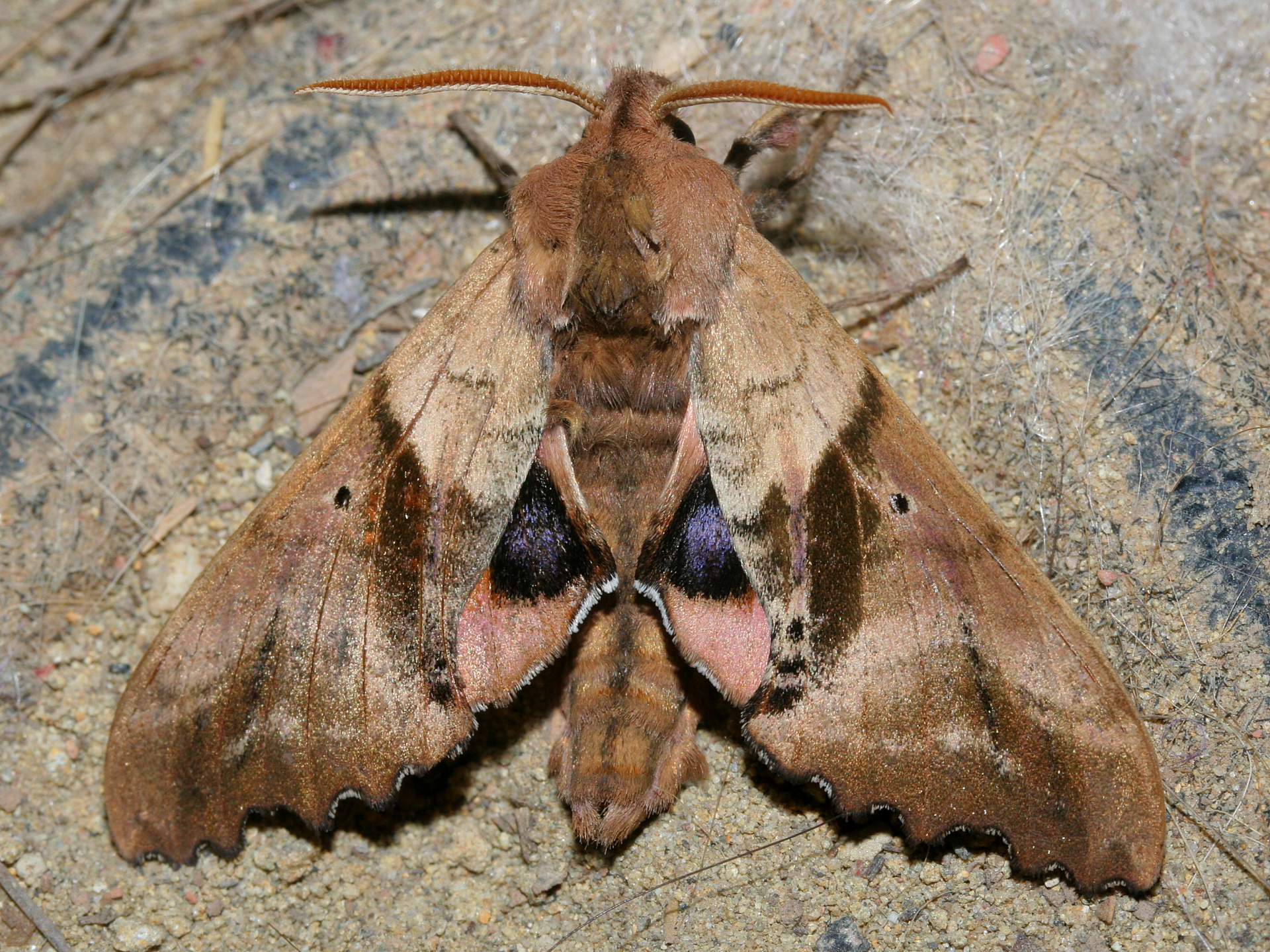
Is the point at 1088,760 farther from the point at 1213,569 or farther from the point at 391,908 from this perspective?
the point at 391,908

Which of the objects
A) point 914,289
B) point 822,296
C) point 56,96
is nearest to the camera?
point 914,289

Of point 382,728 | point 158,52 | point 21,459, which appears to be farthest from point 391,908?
point 158,52

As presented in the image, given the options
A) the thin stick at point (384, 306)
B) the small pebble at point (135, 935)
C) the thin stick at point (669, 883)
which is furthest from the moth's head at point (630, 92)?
the small pebble at point (135, 935)

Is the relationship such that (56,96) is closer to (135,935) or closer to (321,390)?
(321,390)

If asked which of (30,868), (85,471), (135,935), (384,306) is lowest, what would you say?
(135,935)

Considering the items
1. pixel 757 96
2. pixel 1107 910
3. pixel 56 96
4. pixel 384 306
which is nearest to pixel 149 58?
pixel 56 96

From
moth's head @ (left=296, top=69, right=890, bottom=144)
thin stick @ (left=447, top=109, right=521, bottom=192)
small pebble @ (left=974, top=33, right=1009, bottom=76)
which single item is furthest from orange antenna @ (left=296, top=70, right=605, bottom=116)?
small pebble @ (left=974, top=33, right=1009, bottom=76)
